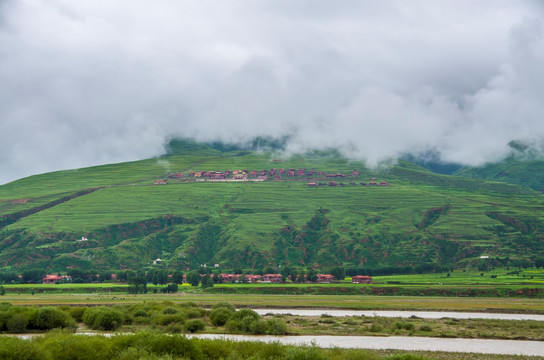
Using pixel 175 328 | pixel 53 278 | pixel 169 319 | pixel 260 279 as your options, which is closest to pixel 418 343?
pixel 175 328

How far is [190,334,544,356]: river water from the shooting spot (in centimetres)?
5569

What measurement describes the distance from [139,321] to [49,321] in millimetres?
13026

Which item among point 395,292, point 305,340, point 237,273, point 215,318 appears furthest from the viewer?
point 237,273

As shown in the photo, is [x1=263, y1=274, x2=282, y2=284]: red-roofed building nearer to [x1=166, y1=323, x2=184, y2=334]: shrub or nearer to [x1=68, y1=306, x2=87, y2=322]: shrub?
[x1=68, y1=306, x2=87, y2=322]: shrub

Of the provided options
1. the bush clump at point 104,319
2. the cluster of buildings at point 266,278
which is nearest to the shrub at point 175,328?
the bush clump at point 104,319

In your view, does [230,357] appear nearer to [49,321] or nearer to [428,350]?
[428,350]

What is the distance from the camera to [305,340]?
60469mm

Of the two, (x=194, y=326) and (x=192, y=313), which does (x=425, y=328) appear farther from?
(x=192, y=313)

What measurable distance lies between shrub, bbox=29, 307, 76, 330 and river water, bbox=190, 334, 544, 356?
17.2 meters

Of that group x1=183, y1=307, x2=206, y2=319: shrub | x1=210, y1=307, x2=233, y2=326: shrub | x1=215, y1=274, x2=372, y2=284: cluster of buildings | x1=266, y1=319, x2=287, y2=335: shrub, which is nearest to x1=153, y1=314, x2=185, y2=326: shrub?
x1=210, y1=307, x2=233, y2=326: shrub

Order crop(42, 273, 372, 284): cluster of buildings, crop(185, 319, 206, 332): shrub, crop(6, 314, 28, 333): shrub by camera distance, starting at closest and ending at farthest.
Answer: crop(6, 314, 28, 333): shrub → crop(185, 319, 206, 332): shrub → crop(42, 273, 372, 284): cluster of buildings

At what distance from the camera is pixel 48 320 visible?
65.8m

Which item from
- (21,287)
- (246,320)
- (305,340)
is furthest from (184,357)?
(21,287)

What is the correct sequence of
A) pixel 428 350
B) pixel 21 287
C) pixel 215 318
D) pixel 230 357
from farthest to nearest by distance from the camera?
pixel 21 287
pixel 215 318
pixel 428 350
pixel 230 357
